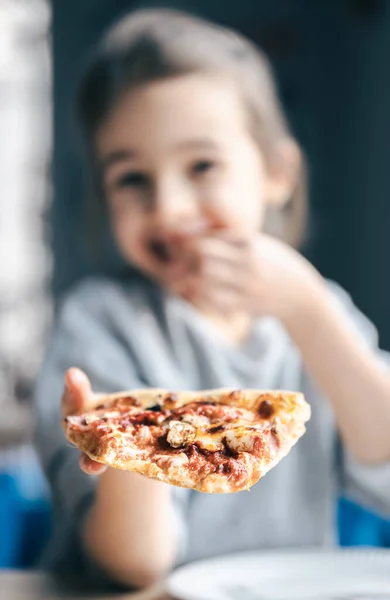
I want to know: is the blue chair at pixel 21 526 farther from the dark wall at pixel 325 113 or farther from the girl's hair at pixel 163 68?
the dark wall at pixel 325 113

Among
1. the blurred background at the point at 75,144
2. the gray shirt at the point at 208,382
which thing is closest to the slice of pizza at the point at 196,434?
the gray shirt at the point at 208,382

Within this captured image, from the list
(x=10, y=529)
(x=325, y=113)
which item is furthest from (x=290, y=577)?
(x=325, y=113)

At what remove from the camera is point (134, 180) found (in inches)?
29.7

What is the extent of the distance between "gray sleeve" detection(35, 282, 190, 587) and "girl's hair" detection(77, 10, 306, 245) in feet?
0.48

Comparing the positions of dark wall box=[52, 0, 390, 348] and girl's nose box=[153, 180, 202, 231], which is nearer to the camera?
girl's nose box=[153, 180, 202, 231]

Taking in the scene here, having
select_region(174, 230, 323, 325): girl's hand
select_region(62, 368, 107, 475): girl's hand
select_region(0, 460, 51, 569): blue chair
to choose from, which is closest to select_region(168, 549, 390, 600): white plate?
select_region(62, 368, 107, 475): girl's hand

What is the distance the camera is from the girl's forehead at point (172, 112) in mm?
744

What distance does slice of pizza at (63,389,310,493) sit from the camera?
1.26ft

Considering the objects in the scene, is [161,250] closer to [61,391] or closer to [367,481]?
[61,391]

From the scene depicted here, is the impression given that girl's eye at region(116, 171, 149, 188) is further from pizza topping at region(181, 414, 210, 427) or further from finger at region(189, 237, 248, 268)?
pizza topping at region(181, 414, 210, 427)

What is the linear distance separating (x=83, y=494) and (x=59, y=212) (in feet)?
4.07

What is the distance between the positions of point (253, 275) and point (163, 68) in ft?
0.74

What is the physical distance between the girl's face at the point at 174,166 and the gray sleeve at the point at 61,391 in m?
0.08

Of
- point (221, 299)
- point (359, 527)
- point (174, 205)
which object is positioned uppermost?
point (174, 205)
